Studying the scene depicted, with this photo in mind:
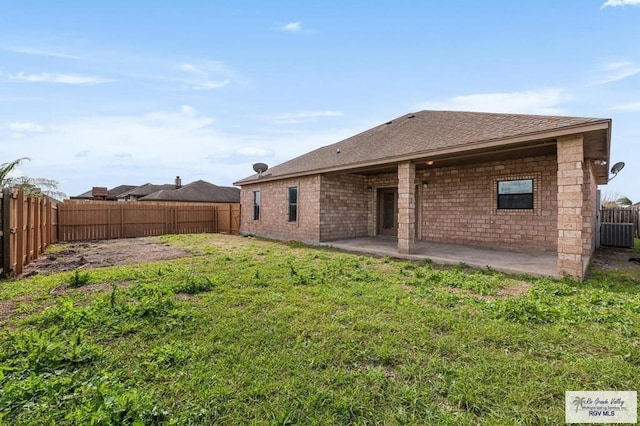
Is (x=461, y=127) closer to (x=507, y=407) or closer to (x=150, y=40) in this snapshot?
(x=507, y=407)

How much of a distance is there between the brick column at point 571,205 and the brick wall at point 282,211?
24.1 feet

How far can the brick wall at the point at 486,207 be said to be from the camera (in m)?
8.47

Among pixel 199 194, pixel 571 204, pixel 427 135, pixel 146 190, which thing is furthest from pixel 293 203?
pixel 146 190

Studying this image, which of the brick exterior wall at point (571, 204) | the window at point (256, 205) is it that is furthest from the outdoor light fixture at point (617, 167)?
the window at point (256, 205)

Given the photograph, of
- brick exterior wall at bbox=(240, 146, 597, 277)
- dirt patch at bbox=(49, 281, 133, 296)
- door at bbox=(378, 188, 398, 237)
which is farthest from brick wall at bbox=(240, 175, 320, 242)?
dirt patch at bbox=(49, 281, 133, 296)

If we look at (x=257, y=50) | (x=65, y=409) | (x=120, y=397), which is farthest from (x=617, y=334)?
(x=257, y=50)

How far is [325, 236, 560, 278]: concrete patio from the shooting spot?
6457 mm

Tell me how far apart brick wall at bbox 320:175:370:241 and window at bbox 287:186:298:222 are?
1.58 m

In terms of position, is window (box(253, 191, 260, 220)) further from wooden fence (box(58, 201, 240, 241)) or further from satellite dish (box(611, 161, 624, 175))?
satellite dish (box(611, 161, 624, 175))

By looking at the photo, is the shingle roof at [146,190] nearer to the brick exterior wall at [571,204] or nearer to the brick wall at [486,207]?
the brick wall at [486,207]

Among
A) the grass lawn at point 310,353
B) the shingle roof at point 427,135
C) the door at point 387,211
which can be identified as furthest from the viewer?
the door at point 387,211

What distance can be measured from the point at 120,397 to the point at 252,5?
966 cm

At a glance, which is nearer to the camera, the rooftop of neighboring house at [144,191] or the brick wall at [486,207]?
the brick wall at [486,207]

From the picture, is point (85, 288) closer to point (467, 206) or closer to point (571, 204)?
point (571, 204)
